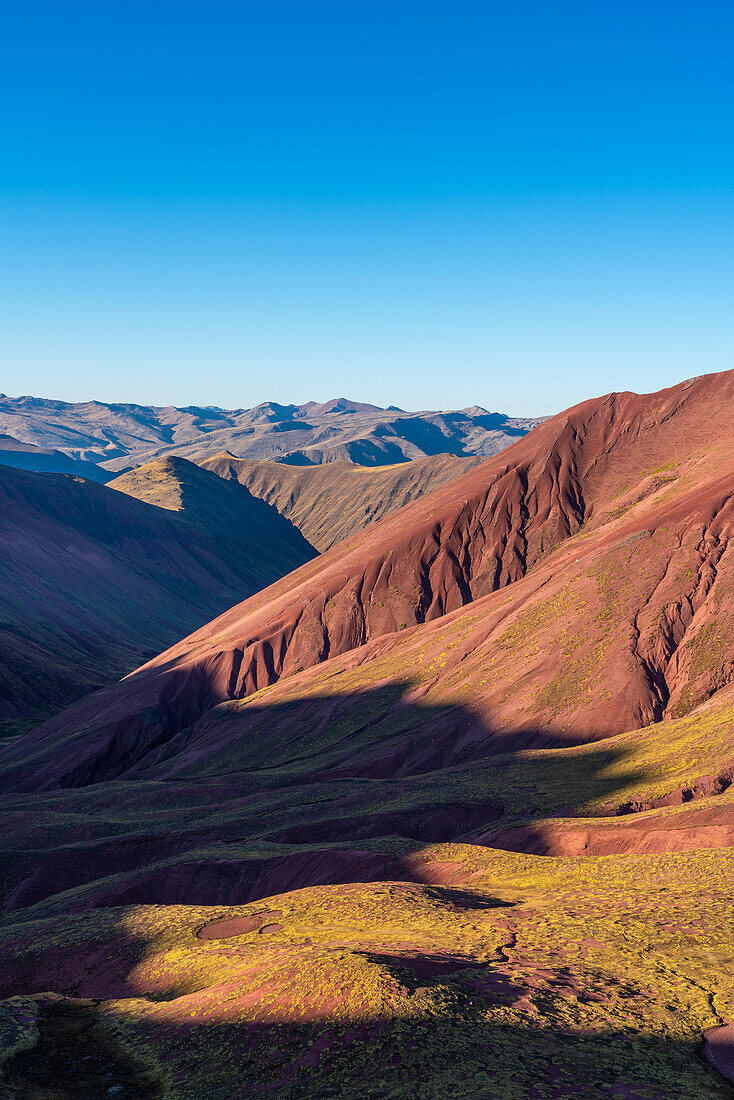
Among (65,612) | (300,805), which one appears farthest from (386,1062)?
(65,612)

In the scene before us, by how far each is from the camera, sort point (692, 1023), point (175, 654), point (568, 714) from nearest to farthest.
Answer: point (692, 1023) → point (568, 714) → point (175, 654)

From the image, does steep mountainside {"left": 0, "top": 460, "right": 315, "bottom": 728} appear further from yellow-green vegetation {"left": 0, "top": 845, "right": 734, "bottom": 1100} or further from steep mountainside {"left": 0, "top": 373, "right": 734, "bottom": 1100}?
yellow-green vegetation {"left": 0, "top": 845, "right": 734, "bottom": 1100}

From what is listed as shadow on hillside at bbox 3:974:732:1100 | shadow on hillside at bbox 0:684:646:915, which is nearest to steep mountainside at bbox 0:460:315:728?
shadow on hillside at bbox 0:684:646:915

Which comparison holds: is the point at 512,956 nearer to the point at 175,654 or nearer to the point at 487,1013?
the point at 487,1013

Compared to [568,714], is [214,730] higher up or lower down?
lower down

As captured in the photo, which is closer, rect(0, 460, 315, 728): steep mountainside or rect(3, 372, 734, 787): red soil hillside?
rect(3, 372, 734, 787): red soil hillside

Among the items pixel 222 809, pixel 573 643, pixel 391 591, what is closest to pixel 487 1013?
pixel 222 809
